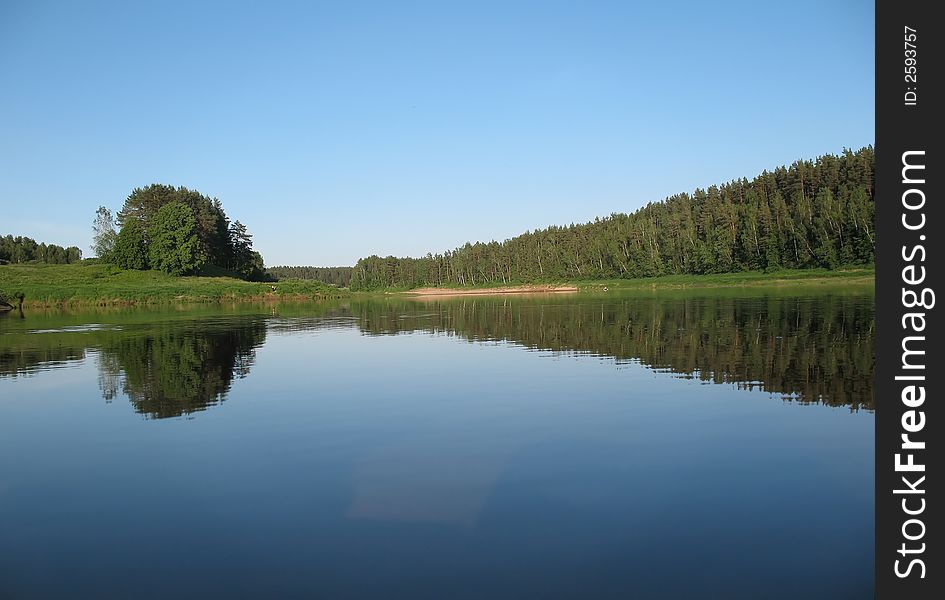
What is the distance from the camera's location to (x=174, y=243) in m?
127

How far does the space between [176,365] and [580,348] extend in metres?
17.8

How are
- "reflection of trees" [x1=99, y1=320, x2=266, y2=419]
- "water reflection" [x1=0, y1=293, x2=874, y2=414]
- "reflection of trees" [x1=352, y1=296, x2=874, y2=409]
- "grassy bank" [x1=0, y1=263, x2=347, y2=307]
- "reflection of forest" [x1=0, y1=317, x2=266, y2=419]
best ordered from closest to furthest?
"reflection of trees" [x1=352, y1=296, x2=874, y2=409] → "water reflection" [x1=0, y1=293, x2=874, y2=414] → "reflection of trees" [x1=99, y1=320, x2=266, y2=419] → "reflection of forest" [x1=0, y1=317, x2=266, y2=419] → "grassy bank" [x1=0, y1=263, x2=347, y2=307]

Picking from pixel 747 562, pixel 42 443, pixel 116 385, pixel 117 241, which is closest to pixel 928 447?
pixel 747 562

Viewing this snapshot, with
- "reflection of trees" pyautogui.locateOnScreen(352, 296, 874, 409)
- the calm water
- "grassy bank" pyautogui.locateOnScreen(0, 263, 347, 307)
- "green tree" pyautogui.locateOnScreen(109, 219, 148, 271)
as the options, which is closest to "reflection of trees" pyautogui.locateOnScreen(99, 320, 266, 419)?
the calm water

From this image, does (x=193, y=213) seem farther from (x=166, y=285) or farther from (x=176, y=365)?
(x=176, y=365)

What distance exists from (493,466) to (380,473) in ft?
6.77

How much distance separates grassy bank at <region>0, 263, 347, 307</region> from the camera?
100188 millimetres

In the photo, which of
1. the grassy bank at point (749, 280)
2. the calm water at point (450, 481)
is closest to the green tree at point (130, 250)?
the grassy bank at point (749, 280)

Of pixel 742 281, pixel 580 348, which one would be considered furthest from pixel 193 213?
pixel 580 348

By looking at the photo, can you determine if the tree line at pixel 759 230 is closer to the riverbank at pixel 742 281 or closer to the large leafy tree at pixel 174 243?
the riverbank at pixel 742 281

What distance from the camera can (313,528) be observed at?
916cm

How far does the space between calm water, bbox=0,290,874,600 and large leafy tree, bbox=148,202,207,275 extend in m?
109

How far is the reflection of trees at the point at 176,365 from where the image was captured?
19.8 meters

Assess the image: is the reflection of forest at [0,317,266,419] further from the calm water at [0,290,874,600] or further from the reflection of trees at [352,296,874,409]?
the reflection of trees at [352,296,874,409]
